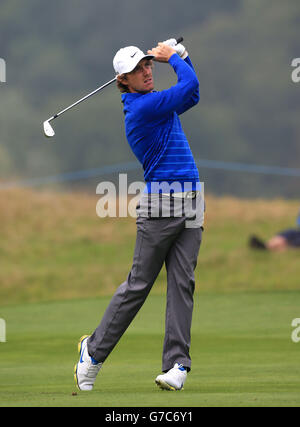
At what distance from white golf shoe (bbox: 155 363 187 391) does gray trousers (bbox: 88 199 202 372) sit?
10 centimetres

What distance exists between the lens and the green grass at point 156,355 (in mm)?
3494

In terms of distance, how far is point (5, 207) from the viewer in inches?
468

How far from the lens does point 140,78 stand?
4066 mm

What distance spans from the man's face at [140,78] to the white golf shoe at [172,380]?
1.30m

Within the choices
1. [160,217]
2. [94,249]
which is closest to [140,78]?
[160,217]

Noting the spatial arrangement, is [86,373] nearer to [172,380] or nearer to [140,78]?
[172,380]

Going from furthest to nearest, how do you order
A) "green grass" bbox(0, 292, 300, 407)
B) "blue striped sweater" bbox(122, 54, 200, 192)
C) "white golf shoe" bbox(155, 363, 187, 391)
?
1. "blue striped sweater" bbox(122, 54, 200, 192)
2. "white golf shoe" bbox(155, 363, 187, 391)
3. "green grass" bbox(0, 292, 300, 407)

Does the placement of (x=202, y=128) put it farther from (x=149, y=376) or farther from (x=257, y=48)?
(x=149, y=376)

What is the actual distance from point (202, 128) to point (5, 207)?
9.42 feet

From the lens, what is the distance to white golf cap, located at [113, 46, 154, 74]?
4016 millimetres

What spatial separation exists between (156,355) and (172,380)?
1835mm

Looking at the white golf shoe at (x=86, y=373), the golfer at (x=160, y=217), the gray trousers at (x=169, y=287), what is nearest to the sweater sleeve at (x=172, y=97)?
the golfer at (x=160, y=217)

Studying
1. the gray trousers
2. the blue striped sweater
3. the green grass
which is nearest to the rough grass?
the green grass

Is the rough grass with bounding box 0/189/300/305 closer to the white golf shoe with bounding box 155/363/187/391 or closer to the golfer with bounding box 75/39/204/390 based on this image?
the golfer with bounding box 75/39/204/390
